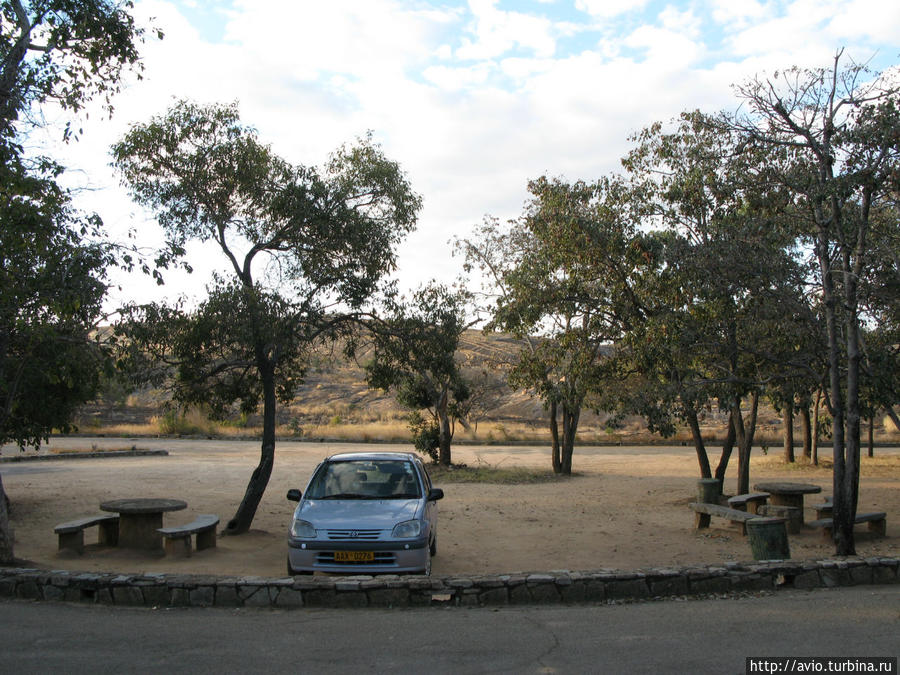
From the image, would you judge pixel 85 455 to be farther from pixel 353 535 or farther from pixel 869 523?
pixel 869 523

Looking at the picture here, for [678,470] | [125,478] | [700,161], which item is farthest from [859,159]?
[125,478]

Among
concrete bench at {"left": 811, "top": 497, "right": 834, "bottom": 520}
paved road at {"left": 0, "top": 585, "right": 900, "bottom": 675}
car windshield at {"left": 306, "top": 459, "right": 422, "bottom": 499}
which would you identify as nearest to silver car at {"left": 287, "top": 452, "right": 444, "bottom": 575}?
car windshield at {"left": 306, "top": 459, "right": 422, "bottom": 499}

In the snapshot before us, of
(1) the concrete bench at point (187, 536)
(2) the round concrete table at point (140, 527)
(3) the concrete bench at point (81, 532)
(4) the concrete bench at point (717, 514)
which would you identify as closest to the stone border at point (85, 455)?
(3) the concrete bench at point (81, 532)

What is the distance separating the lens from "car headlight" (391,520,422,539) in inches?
313

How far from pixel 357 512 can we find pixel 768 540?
499cm

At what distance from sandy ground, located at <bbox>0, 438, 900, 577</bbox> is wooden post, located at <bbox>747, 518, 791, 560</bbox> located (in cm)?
146

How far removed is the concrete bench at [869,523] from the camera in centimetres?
1139

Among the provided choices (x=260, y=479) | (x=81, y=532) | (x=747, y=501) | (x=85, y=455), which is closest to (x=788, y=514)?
(x=747, y=501)

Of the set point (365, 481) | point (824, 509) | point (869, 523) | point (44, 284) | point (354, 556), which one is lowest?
point (869, 523)

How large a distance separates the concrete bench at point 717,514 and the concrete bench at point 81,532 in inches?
394

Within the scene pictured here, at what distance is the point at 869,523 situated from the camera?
39.8 ft

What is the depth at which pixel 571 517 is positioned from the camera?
14.3 m

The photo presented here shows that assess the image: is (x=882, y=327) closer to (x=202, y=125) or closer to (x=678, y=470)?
(x=202, y=125)

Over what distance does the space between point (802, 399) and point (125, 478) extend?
18.4m
